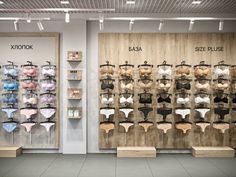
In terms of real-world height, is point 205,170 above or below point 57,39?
below

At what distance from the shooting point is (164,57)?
34.2 feet

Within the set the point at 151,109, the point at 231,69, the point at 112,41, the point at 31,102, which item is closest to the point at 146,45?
the point at 112,41

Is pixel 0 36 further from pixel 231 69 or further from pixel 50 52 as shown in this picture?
pixel 231 69

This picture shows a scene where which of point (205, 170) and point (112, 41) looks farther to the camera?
point (112, 41)

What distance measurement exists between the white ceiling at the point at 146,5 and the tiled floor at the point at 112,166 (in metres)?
4.09

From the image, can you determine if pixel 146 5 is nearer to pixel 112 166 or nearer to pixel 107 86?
pixel 107 86

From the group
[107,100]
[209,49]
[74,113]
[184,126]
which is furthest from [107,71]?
[209,49]

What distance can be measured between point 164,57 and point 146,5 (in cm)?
183

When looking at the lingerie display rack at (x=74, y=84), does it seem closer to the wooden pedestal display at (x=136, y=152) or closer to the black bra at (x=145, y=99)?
the wooden pedestal display at (x=136, y=152)

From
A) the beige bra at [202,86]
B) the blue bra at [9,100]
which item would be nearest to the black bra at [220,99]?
the beige bra at [202,86]

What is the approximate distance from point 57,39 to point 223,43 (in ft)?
16.2

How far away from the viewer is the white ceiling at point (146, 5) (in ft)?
28.9

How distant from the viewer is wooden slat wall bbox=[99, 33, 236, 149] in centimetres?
1038

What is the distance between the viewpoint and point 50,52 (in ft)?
34.2
